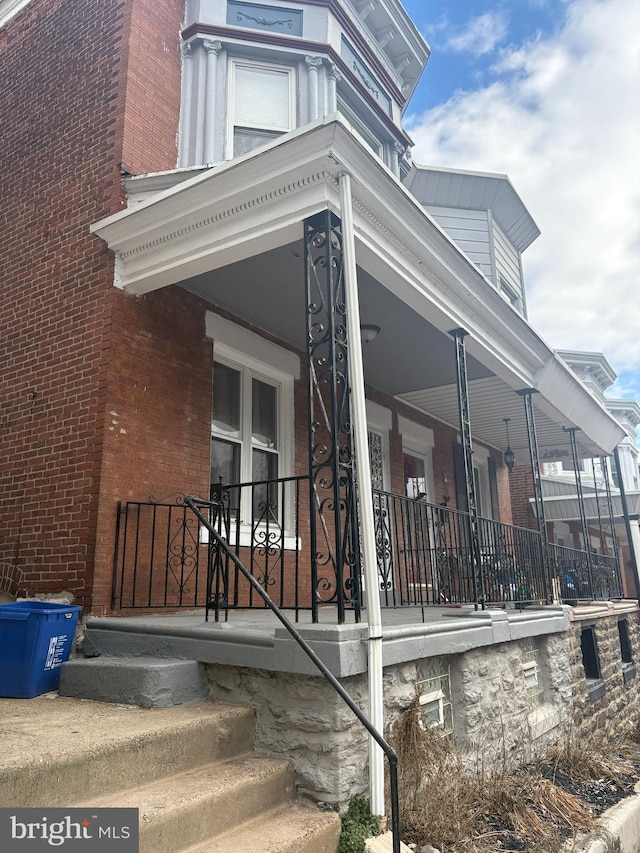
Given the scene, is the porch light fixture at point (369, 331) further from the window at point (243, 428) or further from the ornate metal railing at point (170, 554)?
the ornate metal railing at point (170, 554)

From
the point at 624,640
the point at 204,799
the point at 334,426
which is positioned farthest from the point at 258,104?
the point at 624,640

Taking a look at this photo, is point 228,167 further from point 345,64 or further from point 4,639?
point 345,64

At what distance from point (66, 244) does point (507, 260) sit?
9298 millimetres

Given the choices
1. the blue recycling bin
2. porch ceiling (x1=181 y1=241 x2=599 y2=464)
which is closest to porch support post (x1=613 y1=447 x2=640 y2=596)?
porch ceiling (x1=181 y1=241 x2=599 y2=464)

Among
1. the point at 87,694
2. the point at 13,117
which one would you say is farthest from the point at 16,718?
the point at 13,117

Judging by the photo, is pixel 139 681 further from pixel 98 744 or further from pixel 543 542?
pixel 543 542

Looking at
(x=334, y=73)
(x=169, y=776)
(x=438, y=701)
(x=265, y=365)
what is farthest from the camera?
(x=334, y=73)

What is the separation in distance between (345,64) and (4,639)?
775cm

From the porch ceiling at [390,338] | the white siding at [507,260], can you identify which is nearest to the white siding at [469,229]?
the white siding at [507,260]

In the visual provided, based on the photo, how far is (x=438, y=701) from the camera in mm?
4785

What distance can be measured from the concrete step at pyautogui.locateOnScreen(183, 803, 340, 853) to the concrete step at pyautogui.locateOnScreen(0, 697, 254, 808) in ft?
1.45

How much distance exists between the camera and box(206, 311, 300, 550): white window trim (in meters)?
6.56

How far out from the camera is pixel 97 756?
297cm
